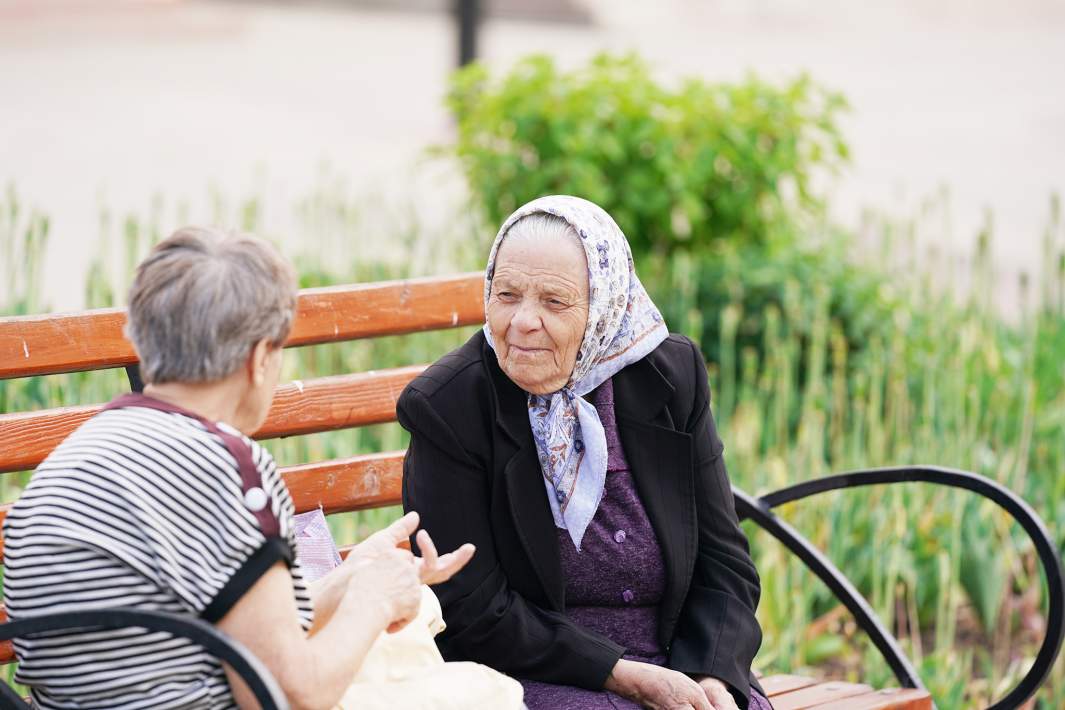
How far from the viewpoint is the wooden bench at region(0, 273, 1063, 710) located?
2441 mm

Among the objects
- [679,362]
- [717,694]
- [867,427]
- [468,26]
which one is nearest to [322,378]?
[679,362]

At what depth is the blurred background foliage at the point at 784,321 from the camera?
12.6 ft

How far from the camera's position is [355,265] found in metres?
5.13

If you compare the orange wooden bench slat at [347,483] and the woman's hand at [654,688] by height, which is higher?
the orange wooden bench slat at [347,483]

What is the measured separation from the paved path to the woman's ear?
11.7ft

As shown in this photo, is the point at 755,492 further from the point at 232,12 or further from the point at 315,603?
the point at 232,12

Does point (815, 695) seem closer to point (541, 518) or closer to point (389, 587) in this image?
point (541, 518)

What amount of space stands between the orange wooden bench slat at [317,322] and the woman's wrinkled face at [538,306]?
18.5 inches

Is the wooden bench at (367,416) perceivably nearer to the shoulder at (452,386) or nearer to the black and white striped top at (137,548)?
the shoulder at (452,386)

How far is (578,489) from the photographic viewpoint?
243 cm

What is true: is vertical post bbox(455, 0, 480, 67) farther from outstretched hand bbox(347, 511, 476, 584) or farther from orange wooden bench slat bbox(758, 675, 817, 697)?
outstretched hand bbox(347, 511, 476, 584)

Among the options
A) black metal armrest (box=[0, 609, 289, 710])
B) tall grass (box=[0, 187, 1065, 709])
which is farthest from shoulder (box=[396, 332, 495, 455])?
tall grass (box=[0, 187, 1065, 709])

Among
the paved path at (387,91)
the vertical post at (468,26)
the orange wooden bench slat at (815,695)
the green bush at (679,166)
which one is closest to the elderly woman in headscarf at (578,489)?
the orange wooden bench slat at (815,695)

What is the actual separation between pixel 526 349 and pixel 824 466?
2421 millimetres
